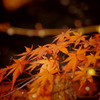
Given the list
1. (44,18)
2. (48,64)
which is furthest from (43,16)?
(48,64)

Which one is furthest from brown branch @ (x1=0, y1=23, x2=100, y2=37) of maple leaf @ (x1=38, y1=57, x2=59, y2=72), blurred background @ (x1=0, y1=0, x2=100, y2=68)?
maple leaf @ (x1=38, y1=57, x2=59, y2=72)

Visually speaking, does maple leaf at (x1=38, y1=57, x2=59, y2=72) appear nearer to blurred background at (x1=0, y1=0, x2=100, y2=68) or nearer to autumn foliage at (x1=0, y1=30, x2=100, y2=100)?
autumn foliage at (x1=0, y1=30, x2=100, y2=100)

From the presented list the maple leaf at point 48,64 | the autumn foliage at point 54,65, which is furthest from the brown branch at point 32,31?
the maple leaf at point 48,64

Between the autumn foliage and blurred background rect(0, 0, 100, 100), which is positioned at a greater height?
blurred background rect(0, 0, 100, 100)

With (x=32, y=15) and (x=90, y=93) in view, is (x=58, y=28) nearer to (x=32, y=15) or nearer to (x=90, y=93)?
(x=32, y=15)

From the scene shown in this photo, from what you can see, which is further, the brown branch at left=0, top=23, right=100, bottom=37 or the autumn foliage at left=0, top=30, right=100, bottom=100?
the brown branch at left=0, top=23, right=100, bottom=37

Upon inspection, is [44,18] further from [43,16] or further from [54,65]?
[54,65]

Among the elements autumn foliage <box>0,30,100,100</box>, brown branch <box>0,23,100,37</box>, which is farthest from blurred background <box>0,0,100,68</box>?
autumn foliage <box>0,30,100,100</box>

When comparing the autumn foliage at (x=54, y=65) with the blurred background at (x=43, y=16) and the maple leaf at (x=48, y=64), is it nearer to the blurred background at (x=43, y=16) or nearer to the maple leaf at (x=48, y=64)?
the maple leaf at (x=48, y=64)

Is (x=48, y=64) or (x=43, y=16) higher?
(x=43, y=16)
